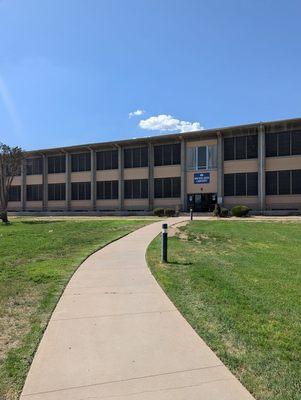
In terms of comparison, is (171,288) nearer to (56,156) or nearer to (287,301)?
(287,301)

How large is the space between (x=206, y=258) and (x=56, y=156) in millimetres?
49958

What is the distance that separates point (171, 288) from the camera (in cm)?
802

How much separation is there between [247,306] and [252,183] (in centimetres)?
3971

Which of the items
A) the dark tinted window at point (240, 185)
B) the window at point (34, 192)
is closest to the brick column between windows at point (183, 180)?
the dark tinted window at point (240, 185)

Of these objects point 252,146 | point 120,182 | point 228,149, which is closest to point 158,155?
point 120,182

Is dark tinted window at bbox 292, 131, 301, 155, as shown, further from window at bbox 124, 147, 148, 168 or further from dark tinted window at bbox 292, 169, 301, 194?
window at bbox 124, 147, 148, 168

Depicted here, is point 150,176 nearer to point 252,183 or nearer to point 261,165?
point 252,183

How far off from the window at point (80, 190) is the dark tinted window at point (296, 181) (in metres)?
26.6

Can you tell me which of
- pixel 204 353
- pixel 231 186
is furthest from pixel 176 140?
pixel 204 353

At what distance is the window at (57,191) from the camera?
191 ft

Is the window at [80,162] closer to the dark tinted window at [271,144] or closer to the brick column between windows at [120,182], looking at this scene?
the brick column between windows at [120,182]

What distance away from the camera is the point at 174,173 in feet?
164

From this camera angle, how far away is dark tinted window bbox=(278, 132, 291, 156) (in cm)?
4319

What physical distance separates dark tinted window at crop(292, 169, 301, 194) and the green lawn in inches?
1183
